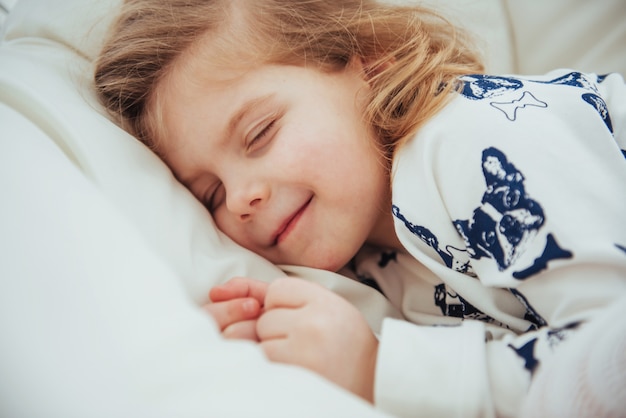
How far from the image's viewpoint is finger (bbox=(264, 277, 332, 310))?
0.56 meters

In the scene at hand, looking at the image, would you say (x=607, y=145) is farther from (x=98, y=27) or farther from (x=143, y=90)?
(x=98, y=27)

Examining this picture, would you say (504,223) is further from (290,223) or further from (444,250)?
(290,223)

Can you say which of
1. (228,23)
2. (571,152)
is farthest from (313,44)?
(571,152)

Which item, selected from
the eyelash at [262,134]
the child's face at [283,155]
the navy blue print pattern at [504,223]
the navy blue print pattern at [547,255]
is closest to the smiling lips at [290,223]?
the child's face at [283,155]

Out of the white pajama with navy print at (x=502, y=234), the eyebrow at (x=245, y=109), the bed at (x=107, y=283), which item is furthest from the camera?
the eyebrow at (x=245, y=109)

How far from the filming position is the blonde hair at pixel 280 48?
0.79m

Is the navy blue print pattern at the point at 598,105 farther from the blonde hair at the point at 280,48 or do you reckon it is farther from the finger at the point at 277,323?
the finger at the point at 277,323

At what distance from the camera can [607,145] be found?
0.61 metres

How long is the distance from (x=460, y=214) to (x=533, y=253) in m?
0.11

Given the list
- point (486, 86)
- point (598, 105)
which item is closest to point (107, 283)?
point (486, 86)

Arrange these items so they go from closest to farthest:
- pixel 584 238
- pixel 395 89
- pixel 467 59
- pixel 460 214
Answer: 1. pixel 584 238
2. pixel 460 214
3. pixel 395 89
4. pixel 467 59

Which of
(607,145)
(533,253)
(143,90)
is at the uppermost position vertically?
(607,145)

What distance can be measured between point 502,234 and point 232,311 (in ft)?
1.09

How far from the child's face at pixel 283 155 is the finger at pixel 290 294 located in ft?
0.61
